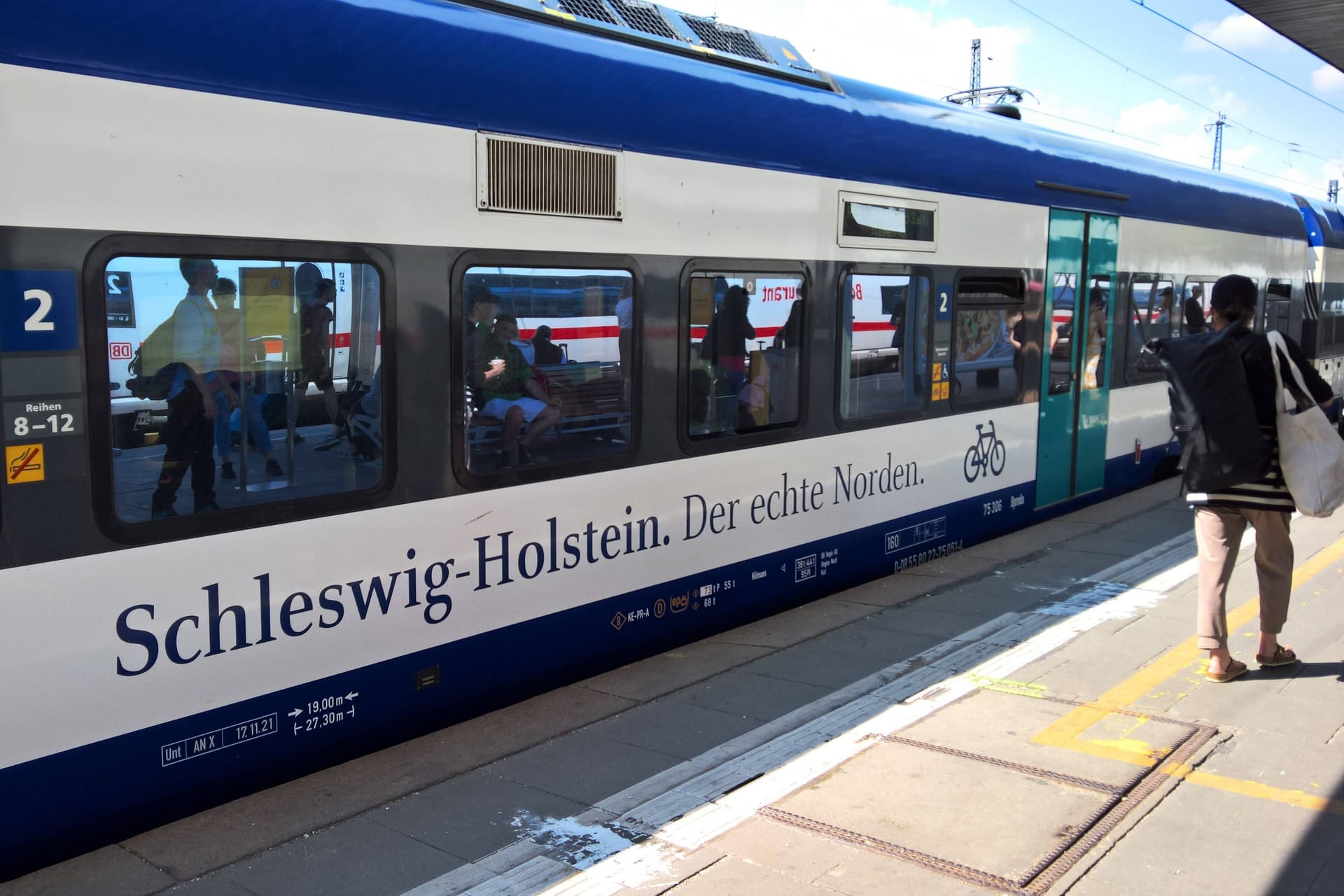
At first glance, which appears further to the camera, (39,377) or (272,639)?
(272,639)

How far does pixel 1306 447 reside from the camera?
4875mm

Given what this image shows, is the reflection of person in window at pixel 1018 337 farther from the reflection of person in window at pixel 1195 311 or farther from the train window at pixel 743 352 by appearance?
the reflection of person in window at pixel 1195 311

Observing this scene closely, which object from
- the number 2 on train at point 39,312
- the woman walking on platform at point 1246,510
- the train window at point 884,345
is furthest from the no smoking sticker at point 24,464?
the woman walking on platform at point 1246,510

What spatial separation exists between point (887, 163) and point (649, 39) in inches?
76.2

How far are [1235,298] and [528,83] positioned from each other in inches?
126

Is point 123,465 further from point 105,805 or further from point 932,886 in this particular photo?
point 932,886

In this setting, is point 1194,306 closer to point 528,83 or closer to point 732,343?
point 732,343

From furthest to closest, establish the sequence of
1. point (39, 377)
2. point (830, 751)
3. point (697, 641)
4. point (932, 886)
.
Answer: point (697, 641), point (830, 751), point (932, 886), point (39, 377)

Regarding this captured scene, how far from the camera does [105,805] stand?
338cm

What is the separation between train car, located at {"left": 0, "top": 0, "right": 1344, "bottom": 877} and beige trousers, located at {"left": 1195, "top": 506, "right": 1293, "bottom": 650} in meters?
2.02

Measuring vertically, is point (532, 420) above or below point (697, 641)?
above

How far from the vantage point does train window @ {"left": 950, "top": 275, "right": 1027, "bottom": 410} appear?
7465 millimetres

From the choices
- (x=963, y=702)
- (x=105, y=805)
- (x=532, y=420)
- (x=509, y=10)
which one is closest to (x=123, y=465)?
(x=105, y=805)

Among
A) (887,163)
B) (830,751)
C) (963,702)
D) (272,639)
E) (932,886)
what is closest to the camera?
(932,886)
